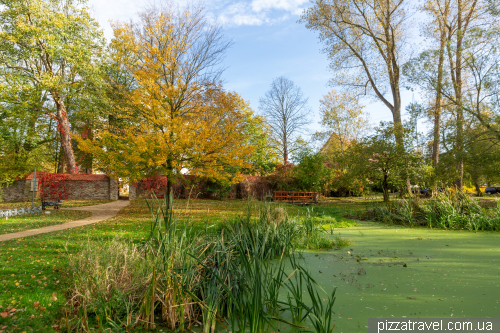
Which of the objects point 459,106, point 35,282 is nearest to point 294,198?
point 459,106

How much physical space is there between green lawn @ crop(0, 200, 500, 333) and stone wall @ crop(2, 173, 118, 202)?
40.0 feet

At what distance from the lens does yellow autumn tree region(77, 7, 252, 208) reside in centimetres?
888

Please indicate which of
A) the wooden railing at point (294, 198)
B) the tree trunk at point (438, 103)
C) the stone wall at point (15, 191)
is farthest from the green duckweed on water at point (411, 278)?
the stone wall at point (15, 191)

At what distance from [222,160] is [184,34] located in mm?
5357

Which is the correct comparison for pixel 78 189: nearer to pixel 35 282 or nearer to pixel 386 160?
pixel 35 282

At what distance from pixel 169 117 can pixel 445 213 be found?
8.56 meters

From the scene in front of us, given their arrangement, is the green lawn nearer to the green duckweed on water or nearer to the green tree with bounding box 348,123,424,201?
the green duckweed on water

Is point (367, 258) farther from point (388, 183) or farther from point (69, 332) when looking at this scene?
point (388, 183)

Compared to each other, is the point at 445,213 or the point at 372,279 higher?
the point at 445,213

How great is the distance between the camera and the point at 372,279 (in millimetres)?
3461

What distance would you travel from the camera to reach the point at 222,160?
9695 mm

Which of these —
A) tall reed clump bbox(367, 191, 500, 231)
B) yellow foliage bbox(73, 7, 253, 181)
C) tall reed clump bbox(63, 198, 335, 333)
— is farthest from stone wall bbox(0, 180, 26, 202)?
tall reed clump bbox(367, 191, 500, 231)

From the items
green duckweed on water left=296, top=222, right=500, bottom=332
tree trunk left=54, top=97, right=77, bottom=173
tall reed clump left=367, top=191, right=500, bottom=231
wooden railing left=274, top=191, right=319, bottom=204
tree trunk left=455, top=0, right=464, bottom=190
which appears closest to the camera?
green duckweed on water left=296, top=222, right=500, bottom=332

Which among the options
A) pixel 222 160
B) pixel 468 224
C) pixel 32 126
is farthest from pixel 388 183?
pixel 32 126
